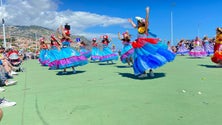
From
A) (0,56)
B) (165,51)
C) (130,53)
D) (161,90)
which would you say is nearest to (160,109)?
(161,90)

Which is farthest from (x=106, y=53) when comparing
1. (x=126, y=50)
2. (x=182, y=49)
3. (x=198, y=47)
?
(x=182, y=49)

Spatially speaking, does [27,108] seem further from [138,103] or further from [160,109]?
[160,109]

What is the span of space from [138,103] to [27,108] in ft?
6.98

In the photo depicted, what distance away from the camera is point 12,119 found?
4.64 m

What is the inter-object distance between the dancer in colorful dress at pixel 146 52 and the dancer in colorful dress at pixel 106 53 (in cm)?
774

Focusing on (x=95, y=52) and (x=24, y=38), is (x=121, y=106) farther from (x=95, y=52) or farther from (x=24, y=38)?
(x=24, y=38)

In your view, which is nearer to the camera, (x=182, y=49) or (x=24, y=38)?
(x=182, y=49)

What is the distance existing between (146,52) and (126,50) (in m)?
4.38

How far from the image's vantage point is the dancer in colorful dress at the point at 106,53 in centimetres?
1702

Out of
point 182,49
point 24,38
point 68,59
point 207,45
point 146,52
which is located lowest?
point 68,59

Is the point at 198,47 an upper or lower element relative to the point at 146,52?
upper

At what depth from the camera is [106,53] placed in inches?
685

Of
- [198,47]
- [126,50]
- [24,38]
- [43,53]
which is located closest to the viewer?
[126,50]

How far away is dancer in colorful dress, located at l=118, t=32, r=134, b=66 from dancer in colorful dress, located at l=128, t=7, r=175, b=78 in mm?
3416
